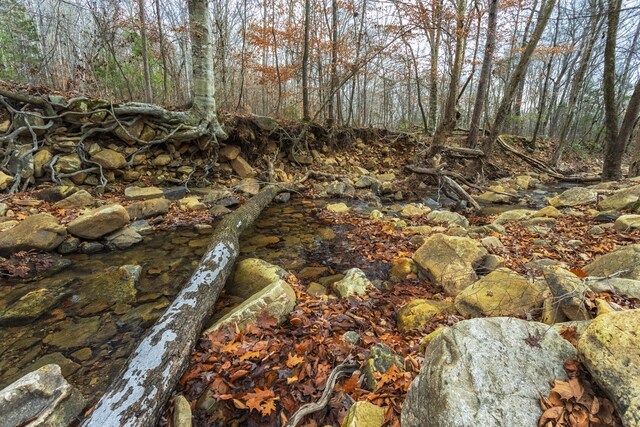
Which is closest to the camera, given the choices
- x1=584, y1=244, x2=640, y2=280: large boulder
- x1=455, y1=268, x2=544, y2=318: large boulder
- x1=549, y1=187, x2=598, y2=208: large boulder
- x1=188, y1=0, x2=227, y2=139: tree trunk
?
x1=455, y1=268, x2=544, y2=318: large boulder

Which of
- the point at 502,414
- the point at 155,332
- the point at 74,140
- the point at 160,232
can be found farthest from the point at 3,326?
the point at 74,140

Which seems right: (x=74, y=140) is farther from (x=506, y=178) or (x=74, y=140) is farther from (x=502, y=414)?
(x=506, y=178)

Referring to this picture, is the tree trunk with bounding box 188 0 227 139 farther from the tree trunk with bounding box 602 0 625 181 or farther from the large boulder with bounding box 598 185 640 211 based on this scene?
the tree trunk with bounding box 602 0 625 181

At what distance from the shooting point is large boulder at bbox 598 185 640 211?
223 inches

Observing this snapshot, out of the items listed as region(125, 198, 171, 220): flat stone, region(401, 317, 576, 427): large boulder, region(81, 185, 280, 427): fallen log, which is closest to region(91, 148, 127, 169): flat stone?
region(125, 198, 171, 220): flat stone

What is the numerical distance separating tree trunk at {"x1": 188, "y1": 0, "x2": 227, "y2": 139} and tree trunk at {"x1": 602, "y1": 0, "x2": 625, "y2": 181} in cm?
1083

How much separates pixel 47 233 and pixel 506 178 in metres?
14.4

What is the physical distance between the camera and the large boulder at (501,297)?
2.57 meters

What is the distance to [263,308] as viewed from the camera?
9.72 ft

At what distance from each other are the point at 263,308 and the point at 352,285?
1.22 metres

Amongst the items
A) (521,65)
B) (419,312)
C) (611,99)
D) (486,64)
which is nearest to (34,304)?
(419,312)

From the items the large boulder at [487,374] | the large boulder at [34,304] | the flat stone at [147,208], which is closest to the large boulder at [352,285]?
the large boulder at [487,374]

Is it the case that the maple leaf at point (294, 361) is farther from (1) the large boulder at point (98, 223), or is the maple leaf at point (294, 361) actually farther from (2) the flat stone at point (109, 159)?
(2) the flat stone at point (109, 159)

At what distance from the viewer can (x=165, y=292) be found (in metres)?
3.80
